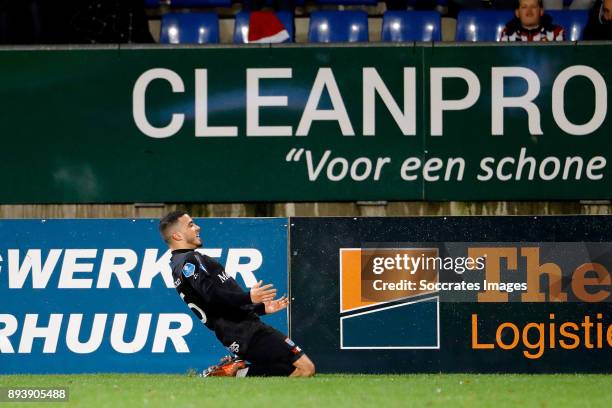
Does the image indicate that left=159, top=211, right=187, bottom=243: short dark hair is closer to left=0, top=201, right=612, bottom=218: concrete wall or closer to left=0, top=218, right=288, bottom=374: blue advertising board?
left=0, top=218, right=288, bottom=374: blue advertising board

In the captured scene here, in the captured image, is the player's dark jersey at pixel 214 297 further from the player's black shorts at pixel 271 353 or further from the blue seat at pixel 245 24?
the blue seat at pixel 245 24

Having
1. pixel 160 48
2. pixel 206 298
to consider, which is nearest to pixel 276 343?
pixel 206 298

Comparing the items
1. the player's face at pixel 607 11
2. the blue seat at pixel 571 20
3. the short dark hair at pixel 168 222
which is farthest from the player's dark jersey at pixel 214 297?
the blue seat at pixel 571 20

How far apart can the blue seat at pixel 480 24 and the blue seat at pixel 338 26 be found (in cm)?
107

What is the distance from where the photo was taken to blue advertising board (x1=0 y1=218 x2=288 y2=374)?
10.5 metres

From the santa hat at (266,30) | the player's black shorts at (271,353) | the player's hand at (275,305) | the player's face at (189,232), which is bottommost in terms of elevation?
the player's black shorts at (271,353)

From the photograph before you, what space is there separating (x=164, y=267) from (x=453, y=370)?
8.68ft

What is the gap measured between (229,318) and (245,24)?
4.72 m

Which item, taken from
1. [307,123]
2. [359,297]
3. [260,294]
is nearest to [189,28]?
[307,123]

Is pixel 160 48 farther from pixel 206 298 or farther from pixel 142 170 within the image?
pixel 206 298

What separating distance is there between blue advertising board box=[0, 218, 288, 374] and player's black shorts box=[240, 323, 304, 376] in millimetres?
671

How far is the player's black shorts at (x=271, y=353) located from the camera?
9758mm

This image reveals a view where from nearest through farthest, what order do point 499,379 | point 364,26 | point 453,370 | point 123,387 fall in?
point 123,387 < point 499,379 < point 453,370 < point 364,26

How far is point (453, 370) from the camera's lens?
34.2 feet
